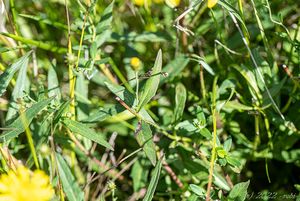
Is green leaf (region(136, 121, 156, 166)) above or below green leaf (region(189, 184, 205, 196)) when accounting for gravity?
above

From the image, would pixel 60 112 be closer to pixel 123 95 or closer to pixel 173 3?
pixel 123 95

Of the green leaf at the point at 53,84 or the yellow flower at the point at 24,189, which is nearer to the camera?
the yellow flower at the point at 24,189

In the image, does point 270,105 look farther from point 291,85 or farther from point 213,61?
point 213,61

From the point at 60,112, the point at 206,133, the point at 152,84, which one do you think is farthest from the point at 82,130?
the point at 206,133

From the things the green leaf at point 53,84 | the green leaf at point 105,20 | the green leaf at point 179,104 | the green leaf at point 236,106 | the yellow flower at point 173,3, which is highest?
the green leaf at point 105,20

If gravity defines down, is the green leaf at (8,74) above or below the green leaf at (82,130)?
above

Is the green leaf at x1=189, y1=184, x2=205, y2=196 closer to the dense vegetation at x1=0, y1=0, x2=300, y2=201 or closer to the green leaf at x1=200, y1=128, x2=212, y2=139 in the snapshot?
the dense vegetation at x1=0, y1=0, x2=300, y2=201

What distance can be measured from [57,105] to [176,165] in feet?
1.34

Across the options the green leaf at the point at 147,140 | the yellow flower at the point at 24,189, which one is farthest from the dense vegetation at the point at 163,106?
the yellow flower at the point at 24,189

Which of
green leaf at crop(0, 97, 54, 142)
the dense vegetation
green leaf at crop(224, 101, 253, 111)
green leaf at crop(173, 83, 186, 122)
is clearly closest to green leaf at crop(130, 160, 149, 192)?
the dense vegetation

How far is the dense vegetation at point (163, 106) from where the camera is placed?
1.22m

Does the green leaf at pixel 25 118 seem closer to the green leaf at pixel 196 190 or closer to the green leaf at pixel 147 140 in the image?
the green leaf at pixel 147 140

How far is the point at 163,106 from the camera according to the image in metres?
1.59

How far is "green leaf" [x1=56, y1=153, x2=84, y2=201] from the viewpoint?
124cm
